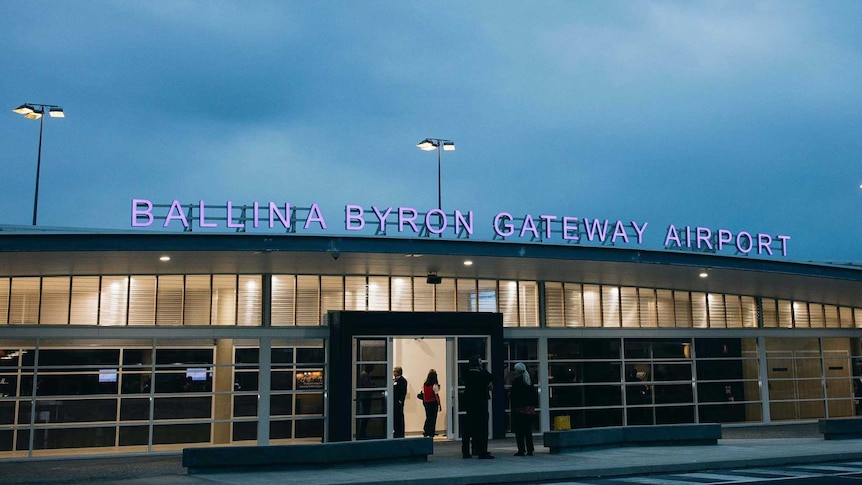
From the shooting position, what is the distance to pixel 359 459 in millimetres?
17109

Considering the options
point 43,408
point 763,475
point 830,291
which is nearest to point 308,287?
point 43,408

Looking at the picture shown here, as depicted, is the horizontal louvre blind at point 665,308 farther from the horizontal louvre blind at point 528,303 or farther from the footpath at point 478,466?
the footpath at point 478,466

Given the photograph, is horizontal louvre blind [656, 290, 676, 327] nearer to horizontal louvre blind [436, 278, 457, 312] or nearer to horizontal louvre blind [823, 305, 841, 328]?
horizontal louvre blind [823, 305, 841, 328]

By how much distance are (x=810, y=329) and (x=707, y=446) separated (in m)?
12.1

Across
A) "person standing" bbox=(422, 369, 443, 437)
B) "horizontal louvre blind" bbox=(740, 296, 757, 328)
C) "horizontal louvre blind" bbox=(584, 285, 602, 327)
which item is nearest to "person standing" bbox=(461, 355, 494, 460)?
"person standing" bbox=(422, 369, 443, 437)

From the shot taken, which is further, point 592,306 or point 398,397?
point 592,306

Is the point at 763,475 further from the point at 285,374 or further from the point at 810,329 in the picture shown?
the point at 810,329

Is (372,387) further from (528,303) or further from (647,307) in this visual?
(647,307)

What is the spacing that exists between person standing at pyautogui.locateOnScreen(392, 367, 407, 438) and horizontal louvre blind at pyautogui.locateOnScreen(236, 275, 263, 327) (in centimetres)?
375

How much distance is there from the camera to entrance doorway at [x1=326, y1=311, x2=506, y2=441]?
23.3 meters

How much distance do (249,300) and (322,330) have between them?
201 cm

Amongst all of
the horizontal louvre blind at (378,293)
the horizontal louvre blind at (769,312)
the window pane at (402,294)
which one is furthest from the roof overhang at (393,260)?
the horizontal louvre blind at (769,312)

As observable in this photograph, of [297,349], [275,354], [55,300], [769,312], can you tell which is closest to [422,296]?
[297,349]

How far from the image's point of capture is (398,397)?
78.2ft
